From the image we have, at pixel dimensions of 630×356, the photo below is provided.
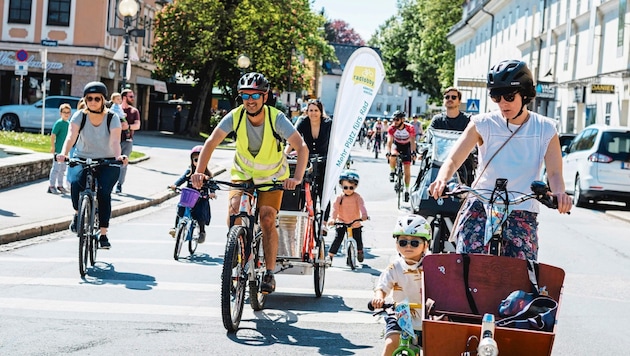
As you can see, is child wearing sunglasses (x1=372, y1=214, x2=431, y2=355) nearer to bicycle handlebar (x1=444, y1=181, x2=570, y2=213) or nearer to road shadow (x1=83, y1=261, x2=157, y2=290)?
bicycle handlebar (x1=444, y1=181, x2=570, y2=213)

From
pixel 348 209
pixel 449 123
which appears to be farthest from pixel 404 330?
pixel 449 123

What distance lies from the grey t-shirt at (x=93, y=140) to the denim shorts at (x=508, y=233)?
18.9 feet

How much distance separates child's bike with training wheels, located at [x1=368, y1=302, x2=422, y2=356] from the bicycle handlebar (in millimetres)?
653

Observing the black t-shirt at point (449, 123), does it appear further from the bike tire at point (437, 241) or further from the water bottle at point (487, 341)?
the water bottle at point (487, 341)

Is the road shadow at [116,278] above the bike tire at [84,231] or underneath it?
underneath

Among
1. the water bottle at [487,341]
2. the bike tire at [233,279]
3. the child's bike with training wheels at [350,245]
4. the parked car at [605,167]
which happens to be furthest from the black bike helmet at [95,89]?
the parked car at [605,167]

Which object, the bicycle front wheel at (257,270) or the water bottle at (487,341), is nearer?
the water bottle at (487,341)

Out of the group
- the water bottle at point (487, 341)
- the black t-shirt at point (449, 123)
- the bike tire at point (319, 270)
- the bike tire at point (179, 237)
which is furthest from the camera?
the black t-shirt at point (449, 123)

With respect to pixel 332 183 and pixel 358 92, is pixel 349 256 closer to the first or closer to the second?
pixel 332 183

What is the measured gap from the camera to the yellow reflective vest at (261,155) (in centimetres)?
806

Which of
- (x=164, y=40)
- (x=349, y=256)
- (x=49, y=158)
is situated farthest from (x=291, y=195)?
(x=164, y=40)

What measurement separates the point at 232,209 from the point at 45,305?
1.70m

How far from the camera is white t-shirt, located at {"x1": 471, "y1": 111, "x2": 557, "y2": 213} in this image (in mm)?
5840

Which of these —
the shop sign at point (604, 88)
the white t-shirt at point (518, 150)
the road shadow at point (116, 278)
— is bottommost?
the road shadow at point (116, 278)
